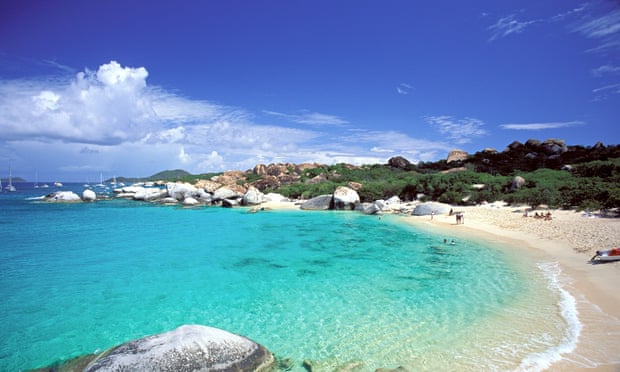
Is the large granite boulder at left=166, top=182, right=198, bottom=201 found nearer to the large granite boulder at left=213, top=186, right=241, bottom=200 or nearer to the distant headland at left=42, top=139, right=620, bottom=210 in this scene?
the distant headland at left=42, top=139, right=620, bottom=210

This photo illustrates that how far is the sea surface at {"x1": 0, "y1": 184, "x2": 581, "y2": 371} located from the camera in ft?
20.3

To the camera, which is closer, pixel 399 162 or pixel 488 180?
pixel 488 180

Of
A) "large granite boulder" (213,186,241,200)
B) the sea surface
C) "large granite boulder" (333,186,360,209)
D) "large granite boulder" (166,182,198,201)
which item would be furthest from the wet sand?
"large granite boulder" (166,182,198,201)

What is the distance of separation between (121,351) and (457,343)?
6108mm

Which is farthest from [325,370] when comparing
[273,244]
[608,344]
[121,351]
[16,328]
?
[273,244]

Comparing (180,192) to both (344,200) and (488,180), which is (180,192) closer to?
(344,200)

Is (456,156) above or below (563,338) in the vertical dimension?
above

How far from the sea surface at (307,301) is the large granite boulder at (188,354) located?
3.26 feet

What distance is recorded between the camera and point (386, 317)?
7695 mm

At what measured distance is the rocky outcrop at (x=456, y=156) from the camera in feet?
217

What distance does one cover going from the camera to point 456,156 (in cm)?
6800

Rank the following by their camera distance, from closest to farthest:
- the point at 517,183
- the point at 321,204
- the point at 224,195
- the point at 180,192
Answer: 1. the point at 517,183
2. the point at 321,204
3. the point at 224,195
4. the point at 180,192

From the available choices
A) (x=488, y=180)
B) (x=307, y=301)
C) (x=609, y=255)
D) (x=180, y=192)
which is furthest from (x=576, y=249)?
(x=180, y=192)

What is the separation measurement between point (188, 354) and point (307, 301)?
4461mm
